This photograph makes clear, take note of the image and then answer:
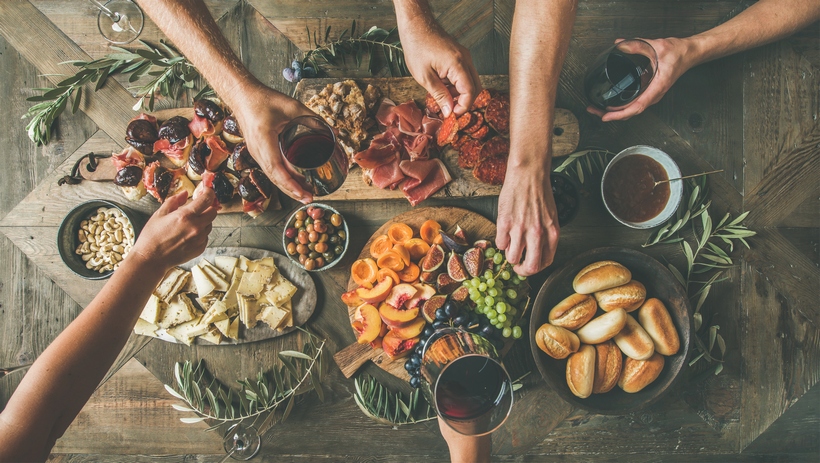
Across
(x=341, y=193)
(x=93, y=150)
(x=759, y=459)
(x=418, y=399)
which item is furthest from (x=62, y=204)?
(x=759, y=459)

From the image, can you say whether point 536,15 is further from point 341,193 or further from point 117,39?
point 117,39

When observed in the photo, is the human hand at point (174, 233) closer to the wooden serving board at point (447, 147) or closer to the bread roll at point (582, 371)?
the wooden serving board at point (447, 147)

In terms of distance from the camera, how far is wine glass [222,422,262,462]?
1.68 metres

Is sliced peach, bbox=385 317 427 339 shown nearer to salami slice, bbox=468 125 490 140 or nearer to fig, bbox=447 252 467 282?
fig, bbox=447 252 467 282

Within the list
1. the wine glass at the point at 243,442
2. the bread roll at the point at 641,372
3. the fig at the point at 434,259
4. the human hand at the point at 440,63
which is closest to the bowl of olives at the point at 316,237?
the fig at the point at 434,259

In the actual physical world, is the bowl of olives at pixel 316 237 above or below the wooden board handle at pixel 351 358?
above

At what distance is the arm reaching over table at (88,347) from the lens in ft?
3.64

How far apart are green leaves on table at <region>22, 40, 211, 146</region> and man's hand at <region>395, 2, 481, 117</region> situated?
33.2 inches

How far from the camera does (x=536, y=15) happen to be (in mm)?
1310

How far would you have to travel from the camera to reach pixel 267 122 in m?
1.26

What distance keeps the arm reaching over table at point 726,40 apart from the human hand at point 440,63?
1.96 feet

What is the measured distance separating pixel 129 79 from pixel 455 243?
1.40 metres

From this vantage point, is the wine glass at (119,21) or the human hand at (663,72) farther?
the wine glass at (119,21)

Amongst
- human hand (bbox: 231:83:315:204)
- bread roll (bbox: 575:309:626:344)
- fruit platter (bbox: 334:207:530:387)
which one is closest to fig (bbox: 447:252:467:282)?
fruit platter (bbox: 334:207:530:387)
